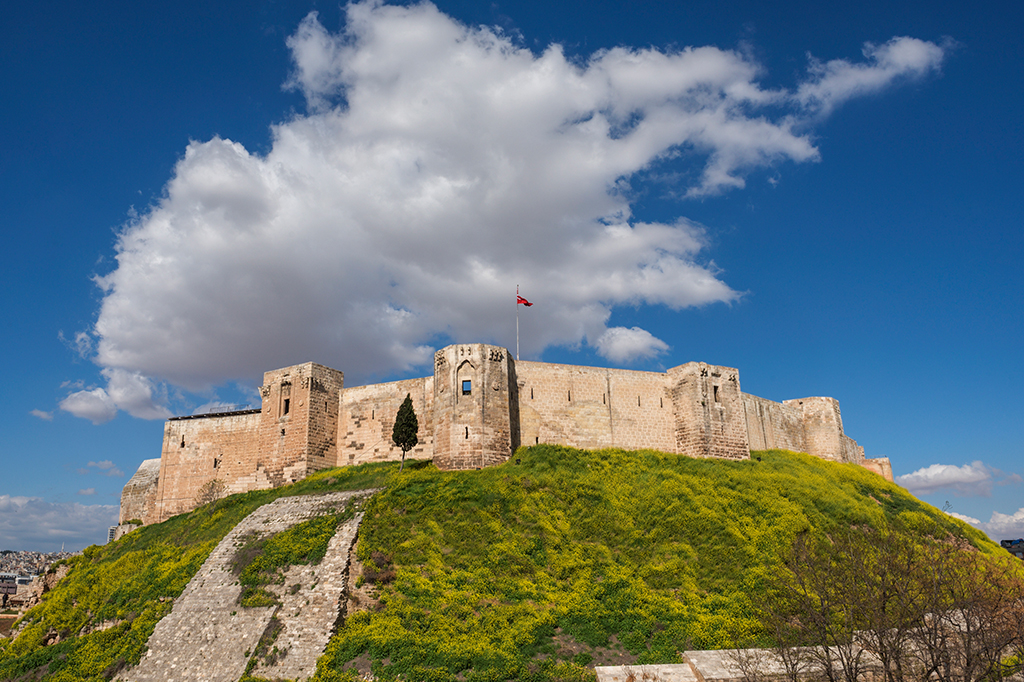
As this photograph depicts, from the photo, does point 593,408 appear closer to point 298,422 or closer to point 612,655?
point 298,422

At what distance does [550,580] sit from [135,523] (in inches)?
1247

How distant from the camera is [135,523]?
42.8 metres

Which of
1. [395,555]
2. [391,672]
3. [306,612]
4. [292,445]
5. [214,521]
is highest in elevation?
[292,445]

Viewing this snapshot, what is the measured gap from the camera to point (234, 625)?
22.9 meters

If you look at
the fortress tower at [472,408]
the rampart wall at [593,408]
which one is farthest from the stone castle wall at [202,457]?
the rampart wall at [593,408]

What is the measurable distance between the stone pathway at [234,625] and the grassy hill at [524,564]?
719 mm

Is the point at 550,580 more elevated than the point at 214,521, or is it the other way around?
the point at 214,521

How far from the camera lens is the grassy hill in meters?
21.3

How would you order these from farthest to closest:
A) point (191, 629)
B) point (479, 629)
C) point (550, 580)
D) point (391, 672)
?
1. point (550, 580)
2. point (191, 629)
3. point (479, 629)
4. point (391, 672)

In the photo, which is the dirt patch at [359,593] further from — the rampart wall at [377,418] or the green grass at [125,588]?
the rampart wall at [377,418]

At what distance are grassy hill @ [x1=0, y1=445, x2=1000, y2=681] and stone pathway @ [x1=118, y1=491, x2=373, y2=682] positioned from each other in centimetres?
72

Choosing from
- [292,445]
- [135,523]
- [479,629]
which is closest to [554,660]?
[479,629]

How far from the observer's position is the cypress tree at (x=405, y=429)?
34.9m

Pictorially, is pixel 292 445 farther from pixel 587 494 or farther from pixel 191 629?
pixel 587 494
